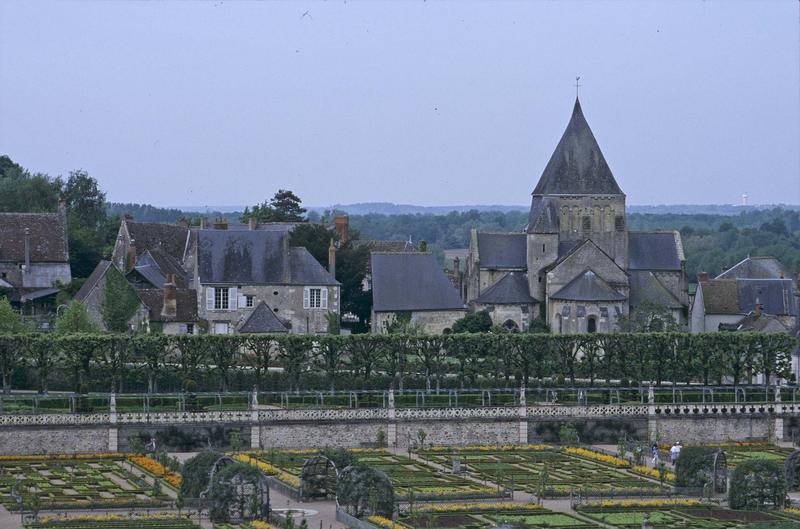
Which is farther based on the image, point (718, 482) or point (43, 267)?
point (43, 267)

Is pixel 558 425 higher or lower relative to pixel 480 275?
lower

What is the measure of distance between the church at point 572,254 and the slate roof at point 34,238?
918 inches

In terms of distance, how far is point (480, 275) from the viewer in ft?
378

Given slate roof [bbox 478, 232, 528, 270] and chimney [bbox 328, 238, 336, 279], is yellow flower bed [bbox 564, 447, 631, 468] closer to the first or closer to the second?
chimney [bbox 328, 238, 336, 279]

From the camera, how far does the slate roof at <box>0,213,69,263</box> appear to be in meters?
108

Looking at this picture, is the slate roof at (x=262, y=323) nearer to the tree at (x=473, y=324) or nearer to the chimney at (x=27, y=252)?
the tree at (x=473, y=324)

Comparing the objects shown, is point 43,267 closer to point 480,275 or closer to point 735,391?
point 480,275

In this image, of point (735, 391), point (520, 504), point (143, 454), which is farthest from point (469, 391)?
point (520, 504)

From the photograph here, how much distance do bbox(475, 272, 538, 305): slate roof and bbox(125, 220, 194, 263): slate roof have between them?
1844cm

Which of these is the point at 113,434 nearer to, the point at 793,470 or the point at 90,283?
the point at 793,470

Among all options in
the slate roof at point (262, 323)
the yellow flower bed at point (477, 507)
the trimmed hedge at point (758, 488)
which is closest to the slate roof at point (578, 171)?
the slate roof at point (262, 323)

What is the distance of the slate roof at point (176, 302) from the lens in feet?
323

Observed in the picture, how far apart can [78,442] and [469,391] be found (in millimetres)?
16456

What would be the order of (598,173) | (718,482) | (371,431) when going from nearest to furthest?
(718,482)
(371,431)
(598,173)
